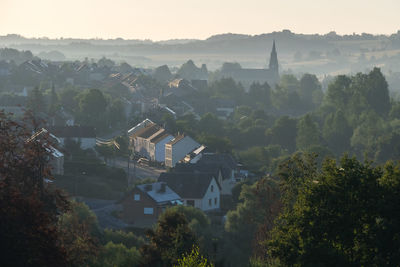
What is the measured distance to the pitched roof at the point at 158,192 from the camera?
120ft

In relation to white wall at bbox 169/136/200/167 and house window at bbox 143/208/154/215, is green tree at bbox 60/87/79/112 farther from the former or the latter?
house window at bbox 143/208/154/215

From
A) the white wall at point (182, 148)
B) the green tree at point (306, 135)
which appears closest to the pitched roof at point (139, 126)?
the white wall at point (182, 148)

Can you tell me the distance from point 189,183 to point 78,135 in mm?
14919

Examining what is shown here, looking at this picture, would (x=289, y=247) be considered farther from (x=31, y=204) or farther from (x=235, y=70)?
(x=235, y=70)

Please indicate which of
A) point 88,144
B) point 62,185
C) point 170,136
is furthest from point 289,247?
point 170,136

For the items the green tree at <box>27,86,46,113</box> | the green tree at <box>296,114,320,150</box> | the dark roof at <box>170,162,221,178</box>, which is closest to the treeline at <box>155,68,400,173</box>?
the green tree at <box>296,114,320,150</box>

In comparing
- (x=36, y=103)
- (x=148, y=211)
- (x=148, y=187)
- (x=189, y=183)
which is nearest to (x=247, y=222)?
(x=148, y=211)

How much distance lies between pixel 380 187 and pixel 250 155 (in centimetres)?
4097

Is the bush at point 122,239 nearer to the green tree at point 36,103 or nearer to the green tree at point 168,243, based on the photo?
the green tree at point 168,243

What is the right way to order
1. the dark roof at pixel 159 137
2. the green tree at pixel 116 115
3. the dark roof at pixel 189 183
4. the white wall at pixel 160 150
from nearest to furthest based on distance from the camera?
the dark roof at pixel 189 183 → the white wall at pixel 160 150 → the dark roof at pixel 159 137 → the green tree at pixel 116 115

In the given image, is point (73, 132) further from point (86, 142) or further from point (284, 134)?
point (284, 134)

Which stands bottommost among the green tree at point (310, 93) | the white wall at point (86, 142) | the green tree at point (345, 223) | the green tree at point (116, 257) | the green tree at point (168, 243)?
the green tree at point (310, 93)

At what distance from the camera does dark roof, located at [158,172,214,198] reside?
129 ft

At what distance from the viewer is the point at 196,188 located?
1555 inches
